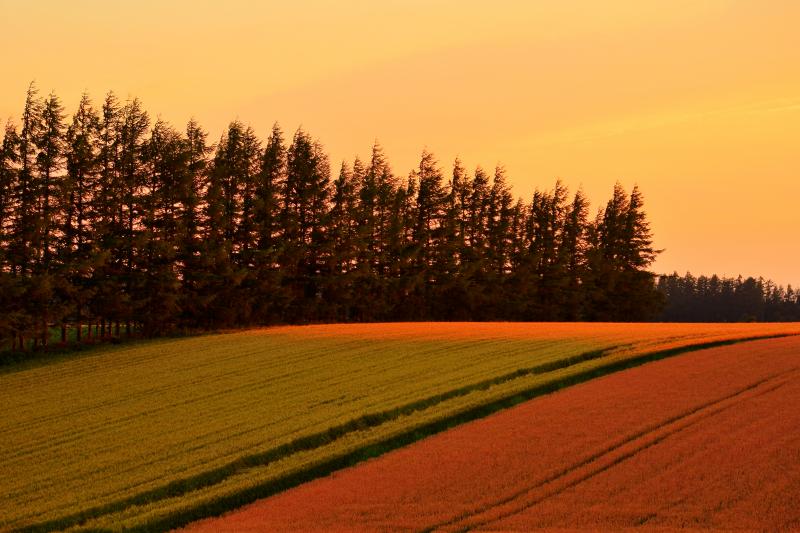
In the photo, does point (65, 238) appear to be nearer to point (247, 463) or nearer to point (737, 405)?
point (247, 463)

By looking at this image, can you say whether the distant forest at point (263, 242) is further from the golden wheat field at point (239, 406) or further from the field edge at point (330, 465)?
the field edge at point (330, 465)

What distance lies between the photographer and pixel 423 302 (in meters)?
85.1

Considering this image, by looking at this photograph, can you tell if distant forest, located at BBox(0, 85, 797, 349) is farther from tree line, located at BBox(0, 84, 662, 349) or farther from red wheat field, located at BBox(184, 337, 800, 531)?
red wheat field, located at BBox(184, 337, 800, 531)

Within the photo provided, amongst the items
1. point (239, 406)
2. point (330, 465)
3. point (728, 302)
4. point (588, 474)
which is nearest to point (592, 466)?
point (588, 474)

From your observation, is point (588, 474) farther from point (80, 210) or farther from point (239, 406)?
point (80, 210)

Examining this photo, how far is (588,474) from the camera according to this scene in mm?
17797

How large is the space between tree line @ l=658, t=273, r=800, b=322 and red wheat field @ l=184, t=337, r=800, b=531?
151 meters

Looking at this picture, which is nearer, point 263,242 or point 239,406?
point 239,406

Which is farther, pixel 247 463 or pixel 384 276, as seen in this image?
pixel 384 276

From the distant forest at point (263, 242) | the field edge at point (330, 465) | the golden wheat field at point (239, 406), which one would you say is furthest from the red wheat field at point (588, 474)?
the distant forest at point (263, 242)

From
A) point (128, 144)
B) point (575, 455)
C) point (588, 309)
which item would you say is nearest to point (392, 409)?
point (575, 455)

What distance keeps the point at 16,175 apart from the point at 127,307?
1073cm

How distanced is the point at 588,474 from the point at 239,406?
15551mm

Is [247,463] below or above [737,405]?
below
